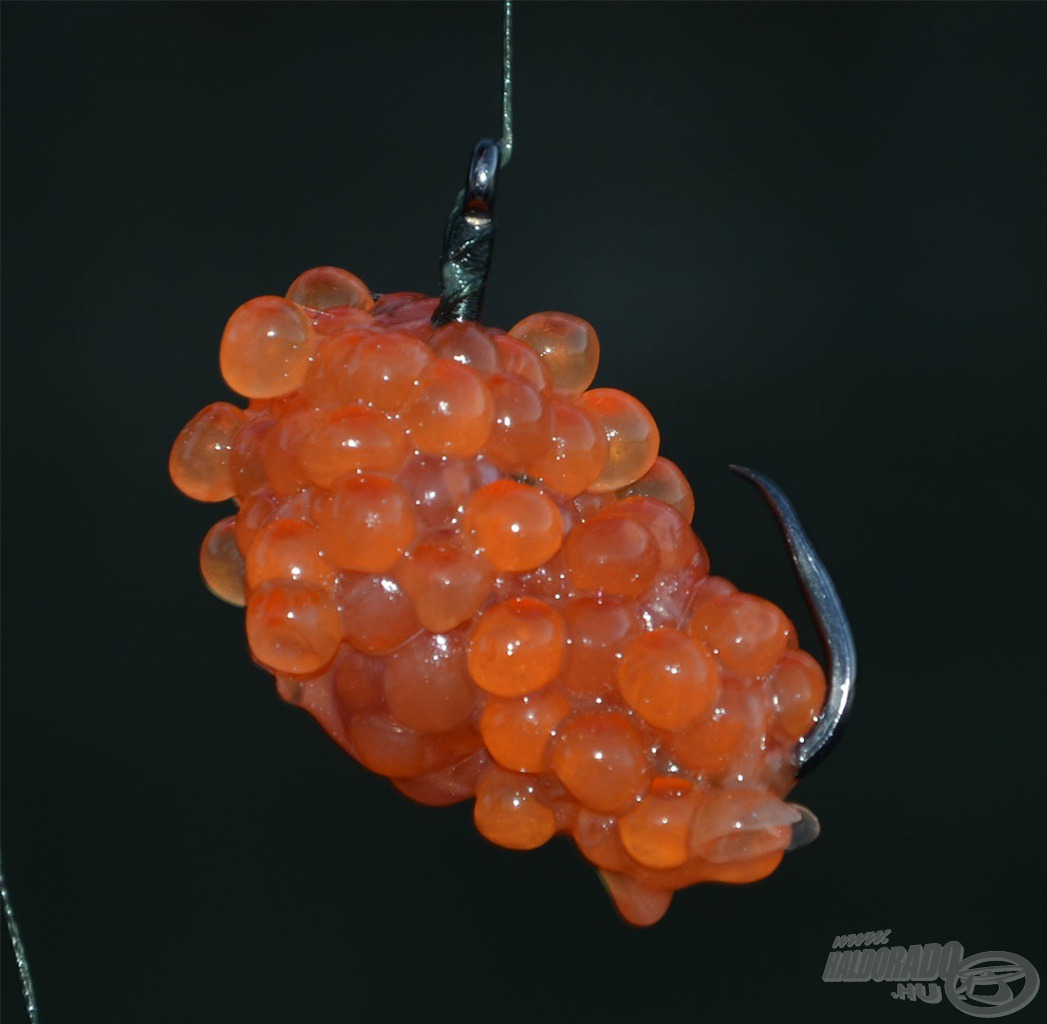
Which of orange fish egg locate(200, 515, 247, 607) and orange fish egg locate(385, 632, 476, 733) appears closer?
orange fish egg locate(385, 632, 476, 733)

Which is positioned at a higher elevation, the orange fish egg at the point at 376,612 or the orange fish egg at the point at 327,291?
the orange fish egg at the point at 327,291

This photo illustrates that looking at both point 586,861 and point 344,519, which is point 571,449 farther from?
point 586,861

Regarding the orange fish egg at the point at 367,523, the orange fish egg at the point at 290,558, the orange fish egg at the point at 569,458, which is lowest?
the orange fish egg at the point at 290,558

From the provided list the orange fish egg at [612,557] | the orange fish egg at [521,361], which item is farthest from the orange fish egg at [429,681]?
the orange fish egg at [521,361]

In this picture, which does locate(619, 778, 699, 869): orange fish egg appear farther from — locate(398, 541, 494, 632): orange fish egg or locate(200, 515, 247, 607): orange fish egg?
locate(200, 515, 247, 607): orange fish egg

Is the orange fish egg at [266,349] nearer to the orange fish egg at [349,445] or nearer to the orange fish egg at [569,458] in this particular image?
the orange fish egg at [349,445]

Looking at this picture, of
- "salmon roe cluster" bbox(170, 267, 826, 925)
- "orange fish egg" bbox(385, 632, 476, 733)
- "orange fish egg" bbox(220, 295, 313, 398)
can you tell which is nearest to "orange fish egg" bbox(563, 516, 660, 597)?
"salmon roe cluster" bbox(170, 267, 826, 925)

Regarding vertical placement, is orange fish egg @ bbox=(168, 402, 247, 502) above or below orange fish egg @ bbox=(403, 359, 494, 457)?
below

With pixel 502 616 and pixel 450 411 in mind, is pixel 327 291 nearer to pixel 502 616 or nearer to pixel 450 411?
pixel 450 411

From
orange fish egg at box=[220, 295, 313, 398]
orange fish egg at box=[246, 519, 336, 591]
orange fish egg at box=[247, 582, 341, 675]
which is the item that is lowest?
orange fish egg at box=[247, 582, 341, 675]
